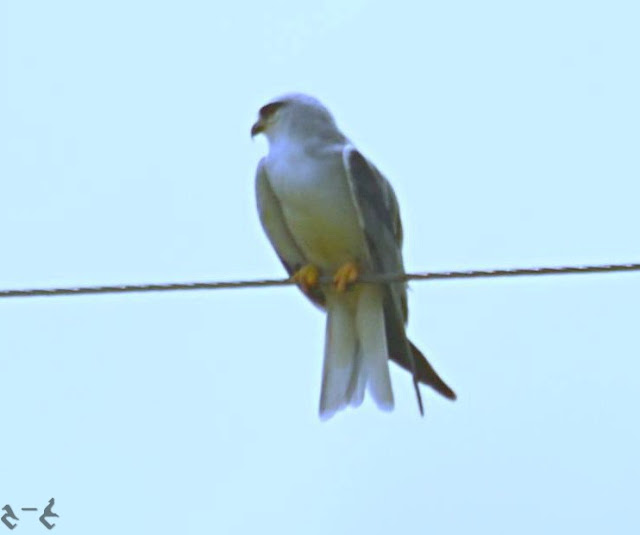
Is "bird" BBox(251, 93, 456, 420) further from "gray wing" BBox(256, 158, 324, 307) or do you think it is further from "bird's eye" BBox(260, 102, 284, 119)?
"bird's eye" BBox(260, 102, 284, 119)

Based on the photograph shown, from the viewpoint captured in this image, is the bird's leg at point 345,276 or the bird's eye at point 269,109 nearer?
the bird's leg at point 345,276

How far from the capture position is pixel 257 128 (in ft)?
26.2

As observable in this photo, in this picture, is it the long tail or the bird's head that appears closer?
the long tail

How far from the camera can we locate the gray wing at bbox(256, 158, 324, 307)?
7504 mm

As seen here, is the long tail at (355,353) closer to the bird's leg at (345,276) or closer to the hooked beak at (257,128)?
the bird's leg at (345,276)

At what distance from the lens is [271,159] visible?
24.8 feet

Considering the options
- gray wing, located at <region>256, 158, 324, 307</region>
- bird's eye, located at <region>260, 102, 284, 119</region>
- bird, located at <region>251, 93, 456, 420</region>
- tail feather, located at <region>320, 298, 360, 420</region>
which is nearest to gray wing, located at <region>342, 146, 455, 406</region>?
bird, located at <region>251, 93, 456, 420</region>

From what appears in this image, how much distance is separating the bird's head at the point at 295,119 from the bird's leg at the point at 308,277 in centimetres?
56

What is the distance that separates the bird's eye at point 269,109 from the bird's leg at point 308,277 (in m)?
0.83

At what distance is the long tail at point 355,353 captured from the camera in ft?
24.0

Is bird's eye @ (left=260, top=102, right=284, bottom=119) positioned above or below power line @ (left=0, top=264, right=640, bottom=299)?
above

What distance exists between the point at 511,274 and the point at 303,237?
214 cm

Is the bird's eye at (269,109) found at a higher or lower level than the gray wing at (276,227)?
higher

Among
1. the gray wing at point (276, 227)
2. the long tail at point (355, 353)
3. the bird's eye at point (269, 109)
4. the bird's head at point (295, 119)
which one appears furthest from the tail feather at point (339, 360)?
the bird's eye at point (269, 109)
